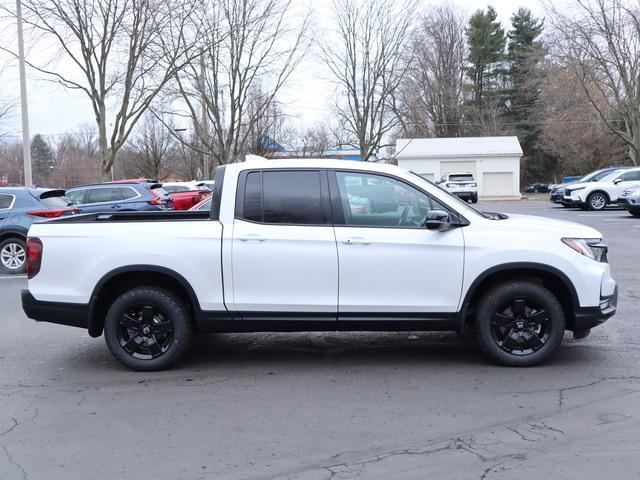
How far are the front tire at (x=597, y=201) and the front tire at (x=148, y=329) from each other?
Answer: 23460mm

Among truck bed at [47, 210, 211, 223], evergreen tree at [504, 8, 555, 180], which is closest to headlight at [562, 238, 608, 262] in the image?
truck bed at [47, 210, 211, 223]

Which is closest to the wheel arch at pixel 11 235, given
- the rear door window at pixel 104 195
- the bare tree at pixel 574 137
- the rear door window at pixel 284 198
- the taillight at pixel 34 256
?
the rear door window at pixel 104 195

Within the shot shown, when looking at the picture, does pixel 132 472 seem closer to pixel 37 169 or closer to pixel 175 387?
pixel 175 387

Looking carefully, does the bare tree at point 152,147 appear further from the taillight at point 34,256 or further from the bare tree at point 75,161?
the taillight at point 34,256

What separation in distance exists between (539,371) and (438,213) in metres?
1.69

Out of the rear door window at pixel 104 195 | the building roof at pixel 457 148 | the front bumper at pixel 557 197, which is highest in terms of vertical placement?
the building roof at pixel 457 148

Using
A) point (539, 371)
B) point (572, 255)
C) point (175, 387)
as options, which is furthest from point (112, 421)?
point (572, 255)

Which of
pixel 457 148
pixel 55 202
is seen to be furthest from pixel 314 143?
pixel 55 202

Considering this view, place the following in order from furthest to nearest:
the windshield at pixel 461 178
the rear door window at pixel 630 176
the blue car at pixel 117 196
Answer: the windshield at pixel 461 178 → the rear door window at pixel 630 176 → the blue car at pixel 117 196

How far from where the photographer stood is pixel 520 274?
232 inches

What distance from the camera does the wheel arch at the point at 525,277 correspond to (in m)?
5.68

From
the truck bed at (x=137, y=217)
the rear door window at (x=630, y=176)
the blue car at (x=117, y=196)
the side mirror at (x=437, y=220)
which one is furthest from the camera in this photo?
the rear door window at (x=630, y=176)

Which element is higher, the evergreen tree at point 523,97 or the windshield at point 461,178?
the evergreen tree at point 523,97

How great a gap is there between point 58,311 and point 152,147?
54737mm
